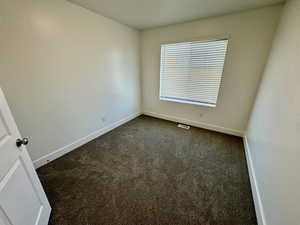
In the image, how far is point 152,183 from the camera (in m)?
1.65

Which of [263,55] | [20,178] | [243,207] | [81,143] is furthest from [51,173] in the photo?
[263,55]

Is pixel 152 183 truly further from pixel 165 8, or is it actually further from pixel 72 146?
pixel 165 8

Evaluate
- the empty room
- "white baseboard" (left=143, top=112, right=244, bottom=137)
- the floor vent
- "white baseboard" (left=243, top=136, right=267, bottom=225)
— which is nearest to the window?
the empty room

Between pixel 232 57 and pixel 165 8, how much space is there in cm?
149

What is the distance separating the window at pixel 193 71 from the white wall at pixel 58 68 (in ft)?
3.68

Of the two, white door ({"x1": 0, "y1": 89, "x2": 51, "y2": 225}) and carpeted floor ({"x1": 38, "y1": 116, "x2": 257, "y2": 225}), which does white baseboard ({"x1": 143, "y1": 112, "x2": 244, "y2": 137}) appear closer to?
carpeted floor ({"x1": 38, "y1": 116, "x2": 257, "y2": 225})

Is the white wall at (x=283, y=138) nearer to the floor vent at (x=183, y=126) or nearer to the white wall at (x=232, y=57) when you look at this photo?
the white wall at (x=232, y=57)

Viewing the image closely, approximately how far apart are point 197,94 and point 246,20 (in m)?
1.49

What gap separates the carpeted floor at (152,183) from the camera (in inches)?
50.5

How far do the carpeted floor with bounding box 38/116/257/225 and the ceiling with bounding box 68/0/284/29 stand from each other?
2.29m

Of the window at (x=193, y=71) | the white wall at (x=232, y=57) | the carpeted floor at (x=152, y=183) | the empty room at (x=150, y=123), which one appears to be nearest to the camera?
the empty room at (x=150, y=123)

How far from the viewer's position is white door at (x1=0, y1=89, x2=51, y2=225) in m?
0.79

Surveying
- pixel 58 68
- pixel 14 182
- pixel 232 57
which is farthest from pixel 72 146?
pixel 232 57

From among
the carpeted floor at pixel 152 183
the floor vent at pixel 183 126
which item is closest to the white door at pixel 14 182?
the carpeted floor at pixel 152 183
